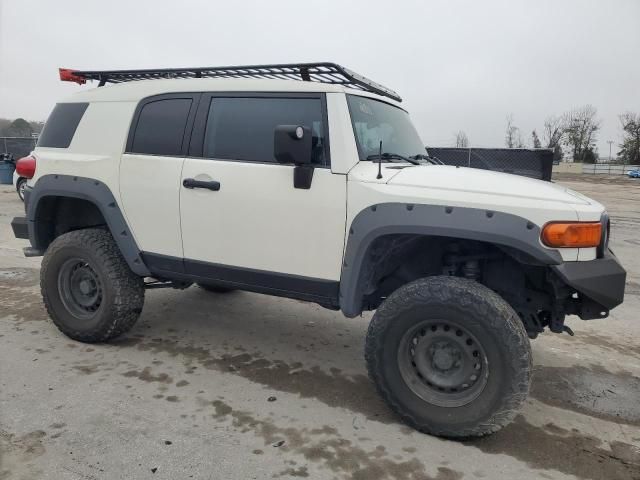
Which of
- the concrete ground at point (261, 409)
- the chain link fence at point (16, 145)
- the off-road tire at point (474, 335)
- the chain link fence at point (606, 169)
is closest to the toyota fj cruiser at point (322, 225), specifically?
the off-road tire at point (474, 335)

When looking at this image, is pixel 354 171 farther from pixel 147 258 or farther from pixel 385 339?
pixel 147 258

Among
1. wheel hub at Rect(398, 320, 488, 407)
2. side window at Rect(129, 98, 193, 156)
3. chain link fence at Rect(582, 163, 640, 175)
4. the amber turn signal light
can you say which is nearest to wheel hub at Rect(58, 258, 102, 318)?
side window at Rect(129, 98, 193, 156)

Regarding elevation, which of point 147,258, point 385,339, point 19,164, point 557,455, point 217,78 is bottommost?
point 557,455

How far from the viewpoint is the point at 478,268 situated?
9.70ft

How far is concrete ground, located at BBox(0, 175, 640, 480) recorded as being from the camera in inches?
95.7

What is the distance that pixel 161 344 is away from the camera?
396cm

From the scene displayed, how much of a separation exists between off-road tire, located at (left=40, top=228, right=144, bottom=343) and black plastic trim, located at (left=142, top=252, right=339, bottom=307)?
265 millimetres

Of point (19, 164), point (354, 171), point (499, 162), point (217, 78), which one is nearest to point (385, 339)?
point (354, 171)

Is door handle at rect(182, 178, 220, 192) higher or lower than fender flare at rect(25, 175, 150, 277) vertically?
higher

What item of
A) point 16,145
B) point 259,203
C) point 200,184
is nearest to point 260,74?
point 200,184

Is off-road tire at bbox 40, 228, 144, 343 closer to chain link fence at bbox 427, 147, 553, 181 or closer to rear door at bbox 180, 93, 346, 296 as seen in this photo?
rear door at bbox 180, 93, 346, 296

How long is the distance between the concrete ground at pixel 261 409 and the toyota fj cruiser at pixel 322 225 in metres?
0.28

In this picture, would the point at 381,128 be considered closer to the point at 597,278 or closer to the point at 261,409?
the point at 597,278

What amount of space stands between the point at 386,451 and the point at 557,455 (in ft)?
3.12
